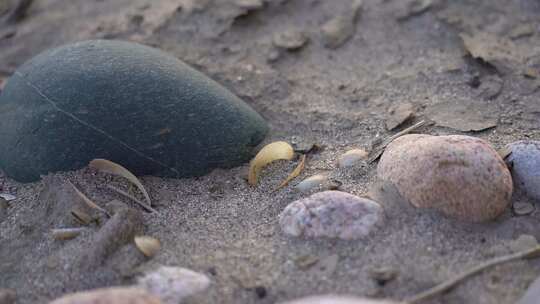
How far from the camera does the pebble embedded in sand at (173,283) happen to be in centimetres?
141

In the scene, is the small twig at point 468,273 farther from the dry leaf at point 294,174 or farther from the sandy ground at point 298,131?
the dry leaf at point 294,174

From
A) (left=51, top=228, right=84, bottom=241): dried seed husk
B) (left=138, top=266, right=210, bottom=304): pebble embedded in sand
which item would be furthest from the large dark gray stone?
(left=138, top=266, right=210, bottom=304): pebble embedded in sand

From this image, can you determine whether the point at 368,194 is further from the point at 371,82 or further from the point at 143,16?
the point at 143,16

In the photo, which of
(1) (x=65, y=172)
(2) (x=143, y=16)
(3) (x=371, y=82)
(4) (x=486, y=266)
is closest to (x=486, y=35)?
(3) (x=371, y=82)

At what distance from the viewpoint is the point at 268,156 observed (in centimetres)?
199

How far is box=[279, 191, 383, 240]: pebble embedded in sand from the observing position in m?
1.57

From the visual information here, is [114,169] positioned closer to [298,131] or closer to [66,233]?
[66,233]

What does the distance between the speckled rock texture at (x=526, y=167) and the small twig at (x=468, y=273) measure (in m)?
0.26

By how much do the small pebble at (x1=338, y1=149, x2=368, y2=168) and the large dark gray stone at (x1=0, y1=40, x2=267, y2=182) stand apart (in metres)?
0.35

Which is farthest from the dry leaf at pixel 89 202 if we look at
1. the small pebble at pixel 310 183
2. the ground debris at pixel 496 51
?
the ground debris at pixel 496 51

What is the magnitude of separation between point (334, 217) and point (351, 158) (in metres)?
0.39

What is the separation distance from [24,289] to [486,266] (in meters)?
1.19

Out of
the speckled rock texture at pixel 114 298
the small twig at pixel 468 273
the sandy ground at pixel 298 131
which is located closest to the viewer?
the speckled rock texture at pixel 114 298

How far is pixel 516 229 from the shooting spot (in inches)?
62.5
